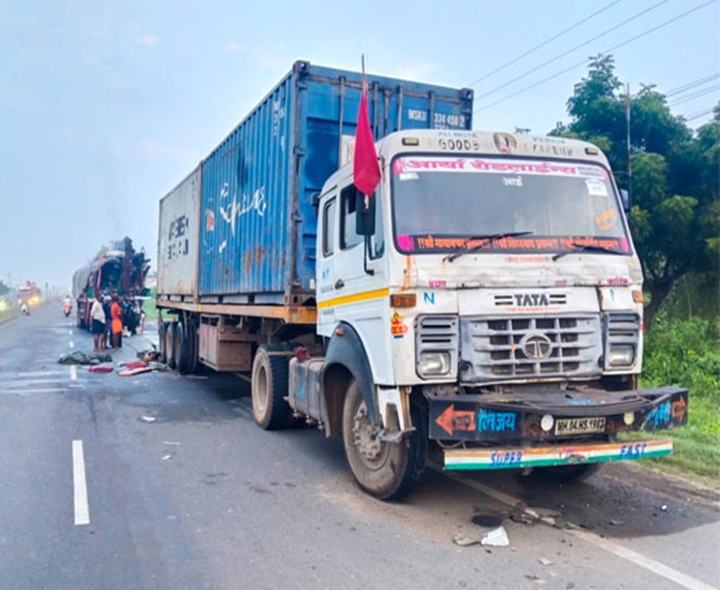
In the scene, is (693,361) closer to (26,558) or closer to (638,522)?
(638,522)

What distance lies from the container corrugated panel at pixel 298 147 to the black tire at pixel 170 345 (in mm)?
5433

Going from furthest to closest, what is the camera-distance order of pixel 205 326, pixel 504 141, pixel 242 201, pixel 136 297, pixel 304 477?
1. pixel 136 297
2. pixel 205 326
3. pixel 242 201
4. pixel 304 477
5. pixel 504 141

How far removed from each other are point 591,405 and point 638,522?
1.10 metres

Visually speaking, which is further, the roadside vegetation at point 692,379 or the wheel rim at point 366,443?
the roadside vegetation at point 692,379

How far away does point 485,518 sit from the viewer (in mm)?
4906

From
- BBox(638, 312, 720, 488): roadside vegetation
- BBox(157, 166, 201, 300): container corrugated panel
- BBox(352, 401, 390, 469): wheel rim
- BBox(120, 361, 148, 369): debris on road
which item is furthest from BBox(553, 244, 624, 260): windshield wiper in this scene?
BBox(120, 361, 148, 369): debris on road

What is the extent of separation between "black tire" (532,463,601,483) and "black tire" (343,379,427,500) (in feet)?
4.93

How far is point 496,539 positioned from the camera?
4.44 m

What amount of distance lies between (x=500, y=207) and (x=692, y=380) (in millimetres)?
6322

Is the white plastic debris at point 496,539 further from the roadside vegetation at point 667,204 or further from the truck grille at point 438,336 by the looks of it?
the roadside vegetation at point 667,204

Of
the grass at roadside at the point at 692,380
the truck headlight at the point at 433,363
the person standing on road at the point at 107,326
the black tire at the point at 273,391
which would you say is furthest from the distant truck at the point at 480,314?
the person standing on road at the point at 107,326

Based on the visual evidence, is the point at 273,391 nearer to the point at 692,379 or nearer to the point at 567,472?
the point at 567,472

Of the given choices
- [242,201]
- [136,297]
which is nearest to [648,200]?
[242,201]

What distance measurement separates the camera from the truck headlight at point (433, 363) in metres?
4.61
